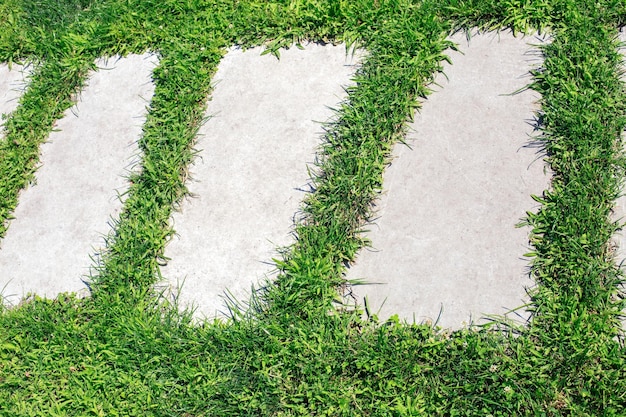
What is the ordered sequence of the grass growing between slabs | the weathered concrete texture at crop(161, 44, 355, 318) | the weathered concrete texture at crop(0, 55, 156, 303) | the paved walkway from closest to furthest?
the grass growing between slabs < the paved walkway < the weathered concrete texture at crop(161, 44, 355, 318) < the weathered concrete texture at crop(0, 55, 156, 303)

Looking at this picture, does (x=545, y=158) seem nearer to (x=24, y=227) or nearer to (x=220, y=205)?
(x=220, y=205)

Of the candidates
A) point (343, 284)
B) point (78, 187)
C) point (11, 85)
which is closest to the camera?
point (343, 284)

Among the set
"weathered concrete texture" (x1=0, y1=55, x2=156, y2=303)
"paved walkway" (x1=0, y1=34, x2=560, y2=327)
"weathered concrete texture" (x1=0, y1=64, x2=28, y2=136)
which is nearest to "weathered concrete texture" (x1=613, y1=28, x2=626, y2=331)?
"paved walkway" (x1=0, y1=34, x2=560, y2=327)

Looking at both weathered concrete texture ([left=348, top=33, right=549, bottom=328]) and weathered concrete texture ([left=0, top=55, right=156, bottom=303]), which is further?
weathered concrete texture ([left=0, top=55, right=156, bottom=303])

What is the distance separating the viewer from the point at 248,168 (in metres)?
3.32

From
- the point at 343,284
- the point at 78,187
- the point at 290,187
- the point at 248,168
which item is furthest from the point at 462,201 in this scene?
the point at 78,187

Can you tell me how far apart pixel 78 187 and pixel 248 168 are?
0.91 m

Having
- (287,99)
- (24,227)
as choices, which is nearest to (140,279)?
(24,227)

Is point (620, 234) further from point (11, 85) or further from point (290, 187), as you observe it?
point (11, 85)

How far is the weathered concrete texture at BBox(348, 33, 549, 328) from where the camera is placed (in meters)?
2.79

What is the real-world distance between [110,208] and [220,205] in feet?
1.89

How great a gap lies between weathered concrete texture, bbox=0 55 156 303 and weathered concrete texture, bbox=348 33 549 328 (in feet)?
4.43

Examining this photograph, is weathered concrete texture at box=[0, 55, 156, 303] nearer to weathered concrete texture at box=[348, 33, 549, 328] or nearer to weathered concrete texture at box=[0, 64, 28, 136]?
weathered concrete texture at box=[0, 64, 28, 136]

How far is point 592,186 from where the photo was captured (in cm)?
286
